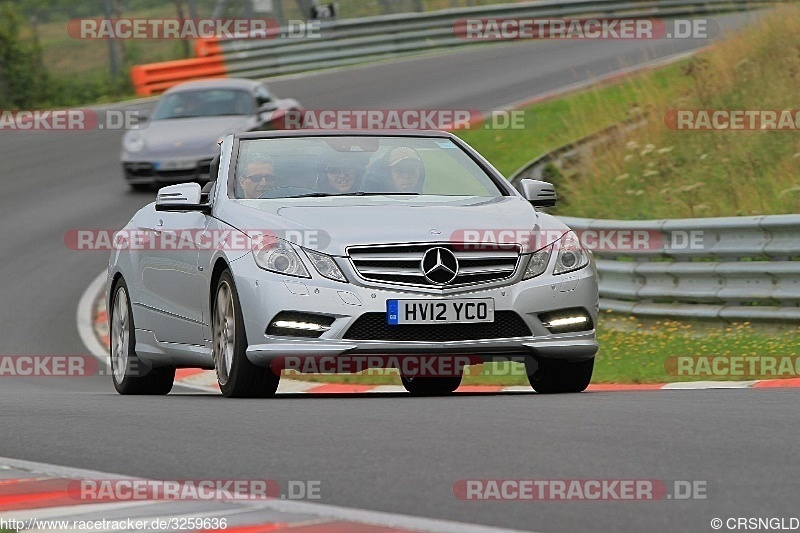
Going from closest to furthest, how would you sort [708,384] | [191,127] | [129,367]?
[708,384], [129,367], [191,127]

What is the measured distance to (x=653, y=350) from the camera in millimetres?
12641

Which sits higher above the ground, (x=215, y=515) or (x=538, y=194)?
(x=538, y=194)

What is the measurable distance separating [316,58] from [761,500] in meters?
31.3

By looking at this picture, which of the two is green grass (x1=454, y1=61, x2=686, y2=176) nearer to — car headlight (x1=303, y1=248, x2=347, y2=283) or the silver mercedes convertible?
the silver mercedes convertible

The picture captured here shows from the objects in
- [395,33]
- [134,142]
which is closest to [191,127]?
[134,142]

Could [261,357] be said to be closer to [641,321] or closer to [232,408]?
[232,408]

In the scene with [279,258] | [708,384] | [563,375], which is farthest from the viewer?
[708,384]

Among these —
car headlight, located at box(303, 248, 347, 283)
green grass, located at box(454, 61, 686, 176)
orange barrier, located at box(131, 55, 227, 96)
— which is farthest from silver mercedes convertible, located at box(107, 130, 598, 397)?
orange barrier, located at box(131, 55, 227, 96)

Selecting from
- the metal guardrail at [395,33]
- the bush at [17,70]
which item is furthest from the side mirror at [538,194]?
the bush at [17,70]

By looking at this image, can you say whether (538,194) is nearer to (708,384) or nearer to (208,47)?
(708,384)

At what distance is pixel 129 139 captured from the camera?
904 inches

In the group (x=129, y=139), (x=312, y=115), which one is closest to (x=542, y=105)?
(x=312, y=115)

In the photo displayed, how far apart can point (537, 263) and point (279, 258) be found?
1.38 metres

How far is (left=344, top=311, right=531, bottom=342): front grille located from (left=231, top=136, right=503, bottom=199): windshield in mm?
1223
